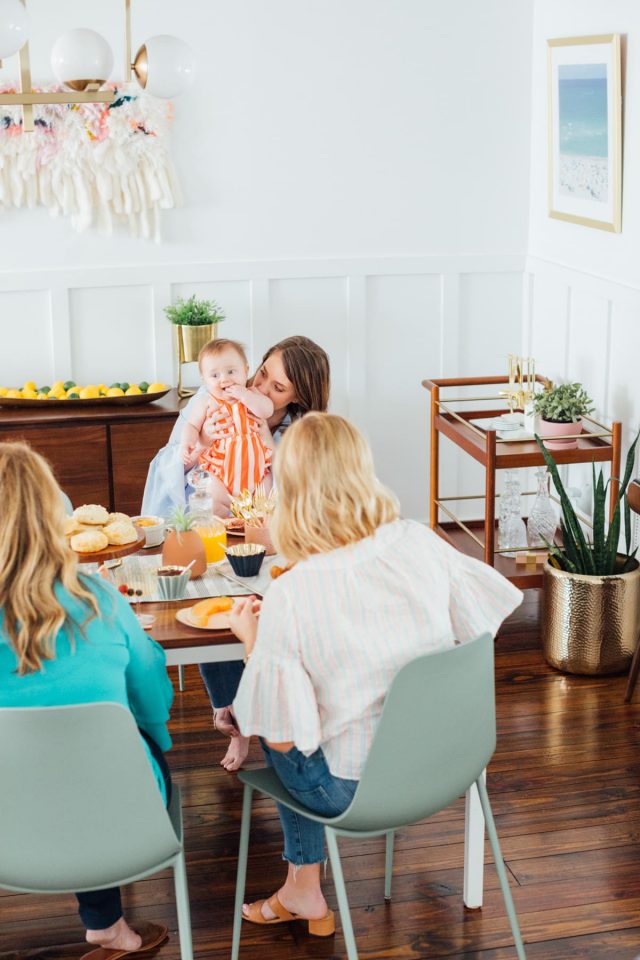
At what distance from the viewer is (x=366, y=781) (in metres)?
2.03

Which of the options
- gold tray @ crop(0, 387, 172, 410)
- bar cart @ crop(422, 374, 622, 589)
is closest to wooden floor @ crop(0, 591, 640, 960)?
bar cart @ crop(422, 374, 622, 589)

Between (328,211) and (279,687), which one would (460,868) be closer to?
(279,687)

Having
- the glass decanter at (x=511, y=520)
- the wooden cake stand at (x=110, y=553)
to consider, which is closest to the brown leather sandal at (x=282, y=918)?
the wooden cake stand at (x=110, y=553)

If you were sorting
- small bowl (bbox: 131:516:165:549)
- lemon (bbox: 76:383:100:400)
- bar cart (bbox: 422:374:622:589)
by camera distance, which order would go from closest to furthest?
1. small bowl (bbox: 131:516:165:549)
2. bar cart (bbox: 422:374:622:589)
3. lemon (bbox: 76:383:100:400)

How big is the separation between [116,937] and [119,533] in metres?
0.86

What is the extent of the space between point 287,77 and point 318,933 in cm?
328

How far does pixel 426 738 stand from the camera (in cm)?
205

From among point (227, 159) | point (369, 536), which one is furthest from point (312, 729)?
point (227, 159)

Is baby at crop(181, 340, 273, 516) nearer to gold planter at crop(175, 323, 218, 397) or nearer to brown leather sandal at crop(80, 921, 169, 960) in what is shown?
gold planter at crop(175, 323, 218, 397)

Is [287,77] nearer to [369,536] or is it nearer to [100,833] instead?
[369,536]

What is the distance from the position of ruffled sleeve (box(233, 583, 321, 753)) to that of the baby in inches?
60.5

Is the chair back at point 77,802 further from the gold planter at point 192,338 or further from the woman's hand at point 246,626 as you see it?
the gold planter at point 192,338

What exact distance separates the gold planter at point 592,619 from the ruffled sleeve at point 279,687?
1.76m

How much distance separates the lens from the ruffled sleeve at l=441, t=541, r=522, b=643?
7.22 feet
